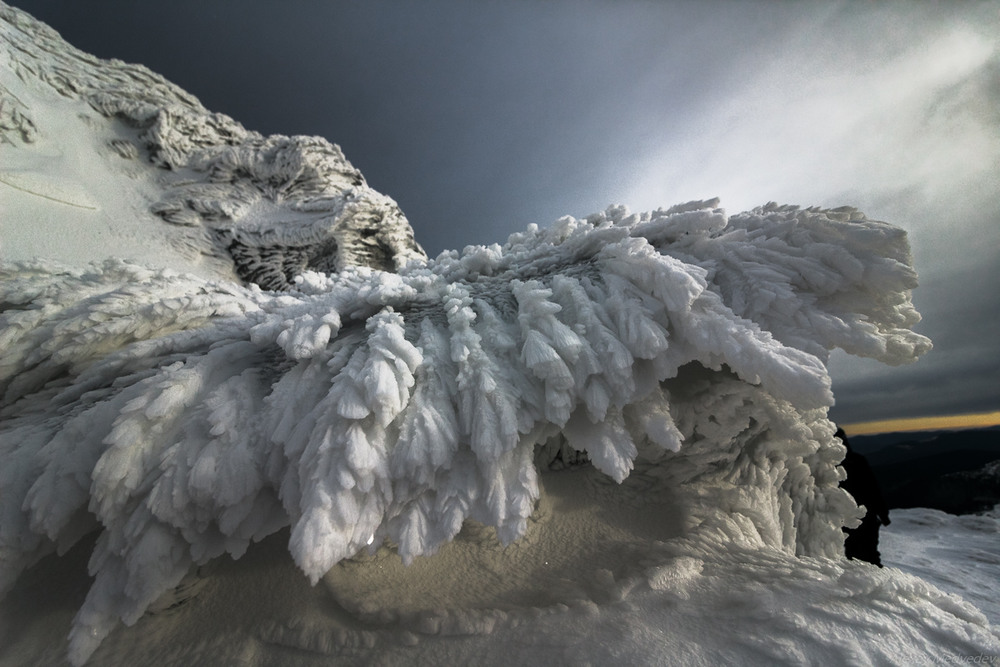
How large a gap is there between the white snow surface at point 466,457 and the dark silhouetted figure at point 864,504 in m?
3.21

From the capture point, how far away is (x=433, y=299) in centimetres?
137

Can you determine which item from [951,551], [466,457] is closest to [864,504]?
[951,551]

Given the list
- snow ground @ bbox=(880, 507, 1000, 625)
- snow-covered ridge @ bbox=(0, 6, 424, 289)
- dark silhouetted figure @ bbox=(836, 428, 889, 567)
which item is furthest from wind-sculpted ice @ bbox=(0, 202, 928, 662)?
dark silhouetted figure @ bbox=(836, 428, 889, 567)

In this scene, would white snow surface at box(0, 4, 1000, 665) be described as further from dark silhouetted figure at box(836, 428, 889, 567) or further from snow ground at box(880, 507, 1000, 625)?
dark silhouetted figure at box(836, 428, 889, 567)

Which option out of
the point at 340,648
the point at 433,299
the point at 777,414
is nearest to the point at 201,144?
the point at 433,299

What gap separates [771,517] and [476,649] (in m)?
1.28

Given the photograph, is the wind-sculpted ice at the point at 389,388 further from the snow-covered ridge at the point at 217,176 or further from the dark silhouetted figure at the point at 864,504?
the dark silhouetted figure at the point at 864,504

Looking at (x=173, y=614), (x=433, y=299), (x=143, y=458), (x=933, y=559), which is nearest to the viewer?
(x=143, y=458)

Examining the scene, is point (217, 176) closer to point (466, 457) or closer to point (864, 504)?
point (466, 457)

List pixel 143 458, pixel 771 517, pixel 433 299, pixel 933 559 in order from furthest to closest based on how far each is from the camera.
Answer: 1. pixel 933 559
2. pixel 771 517
3. pixel 433 299
4. pixel 143 458

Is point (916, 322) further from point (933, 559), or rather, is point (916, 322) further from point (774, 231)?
point (933, 559)

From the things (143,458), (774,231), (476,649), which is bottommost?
(476,649)

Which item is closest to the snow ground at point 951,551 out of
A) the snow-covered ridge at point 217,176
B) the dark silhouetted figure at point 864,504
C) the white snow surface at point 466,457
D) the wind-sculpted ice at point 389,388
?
the dark silhouetted figure at point 864,504

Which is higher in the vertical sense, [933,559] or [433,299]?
[433,299]
